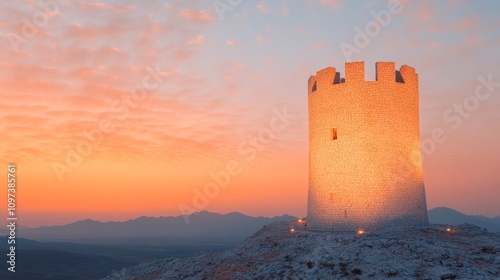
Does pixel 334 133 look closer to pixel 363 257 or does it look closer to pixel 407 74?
pixel 407 74

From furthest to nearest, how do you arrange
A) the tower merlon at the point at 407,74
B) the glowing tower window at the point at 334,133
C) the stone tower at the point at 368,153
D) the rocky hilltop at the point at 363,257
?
the tower merlon at the point at 407,74
the glowing tower window at the point at 334,133
the stone tower at the point at 368,153
the rocky hilltop at the point at 363,257

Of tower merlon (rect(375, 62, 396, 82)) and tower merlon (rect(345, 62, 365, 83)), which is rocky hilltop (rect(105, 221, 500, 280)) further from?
tower merlon (rect(345, 62, 365, 83))

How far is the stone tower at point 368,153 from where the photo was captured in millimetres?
27828

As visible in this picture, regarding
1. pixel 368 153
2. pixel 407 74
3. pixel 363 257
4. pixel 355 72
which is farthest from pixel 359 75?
pixel 363 257

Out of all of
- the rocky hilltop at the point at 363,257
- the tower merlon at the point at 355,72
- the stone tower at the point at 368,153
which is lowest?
the rocky hilltop at the point at 363,257

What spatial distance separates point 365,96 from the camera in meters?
28.3

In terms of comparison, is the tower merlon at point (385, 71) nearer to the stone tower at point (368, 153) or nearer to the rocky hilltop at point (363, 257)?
the stone tower at point (368, 153)

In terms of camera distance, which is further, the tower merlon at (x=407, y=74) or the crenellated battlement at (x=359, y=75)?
the tower merlon at (x=407, y=74)

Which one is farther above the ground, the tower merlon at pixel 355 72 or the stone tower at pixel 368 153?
the tower merlon at pixel 355 72

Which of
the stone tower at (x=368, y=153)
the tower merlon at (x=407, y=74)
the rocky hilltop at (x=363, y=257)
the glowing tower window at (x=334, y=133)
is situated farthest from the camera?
the tower merlon at (x=407, y=74)

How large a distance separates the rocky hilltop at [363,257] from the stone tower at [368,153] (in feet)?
8.43

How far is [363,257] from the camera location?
20.5 meters

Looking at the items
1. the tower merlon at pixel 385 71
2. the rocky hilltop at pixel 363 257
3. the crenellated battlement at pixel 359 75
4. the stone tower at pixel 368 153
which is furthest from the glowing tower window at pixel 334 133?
the rocky hilltop at pixel 363 257

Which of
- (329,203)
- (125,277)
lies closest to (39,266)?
(125,277)
